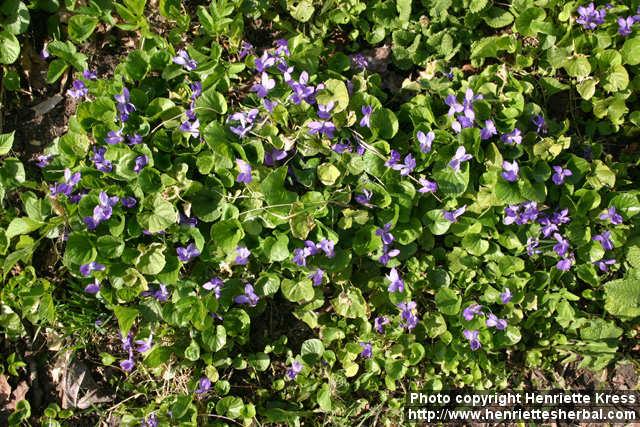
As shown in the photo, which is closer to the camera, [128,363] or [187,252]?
[187,252]

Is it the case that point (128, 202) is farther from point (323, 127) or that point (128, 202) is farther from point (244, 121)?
point (323, 127)

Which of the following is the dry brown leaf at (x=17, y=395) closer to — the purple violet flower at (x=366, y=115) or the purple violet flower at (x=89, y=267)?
the purple violet flower at (x=89, y=267)

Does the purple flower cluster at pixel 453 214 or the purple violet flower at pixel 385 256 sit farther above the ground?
the purple flower cluster at pixel 453 214

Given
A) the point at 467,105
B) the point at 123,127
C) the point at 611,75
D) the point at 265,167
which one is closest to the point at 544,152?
the point at 467,105

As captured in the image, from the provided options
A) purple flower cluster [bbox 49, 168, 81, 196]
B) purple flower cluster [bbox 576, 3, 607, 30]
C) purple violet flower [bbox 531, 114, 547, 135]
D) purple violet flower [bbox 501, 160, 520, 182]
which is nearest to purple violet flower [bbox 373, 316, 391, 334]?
purple violet flower [bbox 501, 160, 520, 182]

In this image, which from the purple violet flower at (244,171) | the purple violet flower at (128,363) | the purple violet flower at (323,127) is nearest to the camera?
the purple violet flower at (244,171)

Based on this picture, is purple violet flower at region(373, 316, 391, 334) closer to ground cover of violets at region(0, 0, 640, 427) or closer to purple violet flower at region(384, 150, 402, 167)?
ground cover of violets at region(0, 0, 640, 427)

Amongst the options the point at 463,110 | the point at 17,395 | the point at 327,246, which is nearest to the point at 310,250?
the point at 327,246

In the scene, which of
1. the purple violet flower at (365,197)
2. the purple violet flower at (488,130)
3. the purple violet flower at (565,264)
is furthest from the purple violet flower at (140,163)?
the purple violet flower at (565,264)
